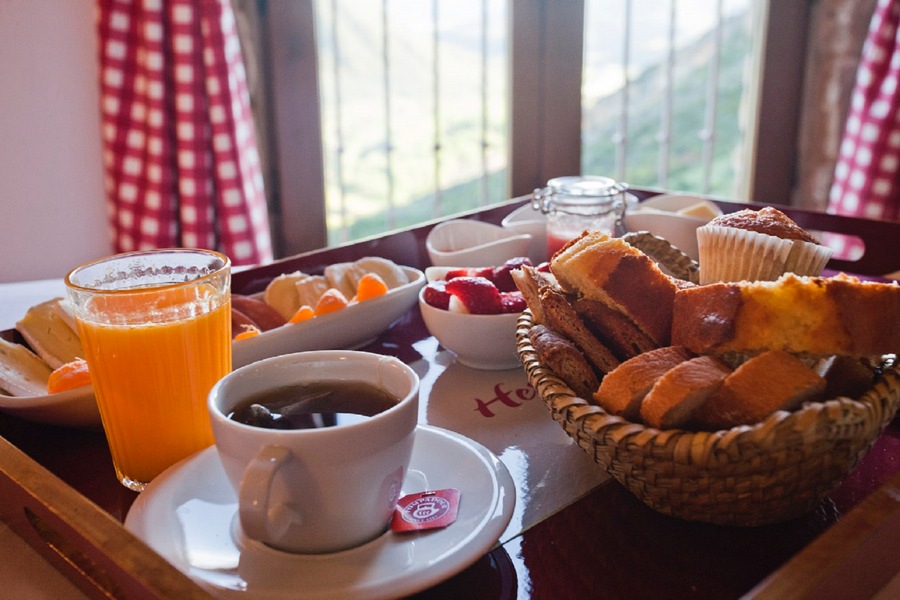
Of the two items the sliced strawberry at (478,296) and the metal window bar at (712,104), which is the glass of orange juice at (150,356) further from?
the metal window bar at (712,104)

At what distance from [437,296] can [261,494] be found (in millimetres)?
486

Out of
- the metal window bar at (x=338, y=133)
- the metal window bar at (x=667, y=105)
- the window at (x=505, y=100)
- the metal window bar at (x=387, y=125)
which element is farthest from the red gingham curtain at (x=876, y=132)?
the metal window bar at (x=338, y=133)

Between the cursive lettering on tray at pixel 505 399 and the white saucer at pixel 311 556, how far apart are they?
0.60 ft

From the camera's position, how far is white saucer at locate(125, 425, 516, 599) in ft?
1.78

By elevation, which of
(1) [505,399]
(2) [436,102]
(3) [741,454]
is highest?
(2) [436,102]

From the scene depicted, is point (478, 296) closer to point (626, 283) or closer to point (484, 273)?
point (484, 273)

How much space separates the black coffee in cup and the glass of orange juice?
124mm

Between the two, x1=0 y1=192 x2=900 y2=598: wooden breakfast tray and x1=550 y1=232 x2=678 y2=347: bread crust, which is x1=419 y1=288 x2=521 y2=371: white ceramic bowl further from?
x1=0 y1=192 x2=900 y2=598: wooden breakfast tray

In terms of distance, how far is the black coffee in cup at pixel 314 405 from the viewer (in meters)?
0.61

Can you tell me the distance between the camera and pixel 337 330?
0.98m

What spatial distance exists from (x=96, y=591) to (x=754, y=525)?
0.51m

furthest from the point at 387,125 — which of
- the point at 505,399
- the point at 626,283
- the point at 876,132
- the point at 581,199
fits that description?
the point at 626,283

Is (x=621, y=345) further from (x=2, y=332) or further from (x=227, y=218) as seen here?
(x=227, y=218)

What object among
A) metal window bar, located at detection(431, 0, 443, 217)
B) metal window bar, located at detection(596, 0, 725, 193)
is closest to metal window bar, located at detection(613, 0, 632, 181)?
metal window bar, located at detection(596, 0, 725, 193)
